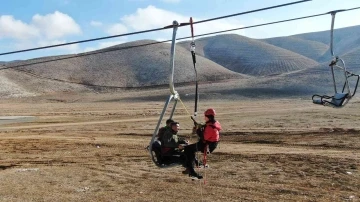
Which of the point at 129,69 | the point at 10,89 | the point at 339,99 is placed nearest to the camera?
the point at 339,99

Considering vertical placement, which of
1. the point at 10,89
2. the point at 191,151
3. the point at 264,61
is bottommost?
the point at 191,151

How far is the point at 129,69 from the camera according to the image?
467 ft

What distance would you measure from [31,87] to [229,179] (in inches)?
4106

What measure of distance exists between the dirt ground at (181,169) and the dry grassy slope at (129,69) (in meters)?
93.0

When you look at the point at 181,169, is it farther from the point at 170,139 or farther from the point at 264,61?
the point at 264,61

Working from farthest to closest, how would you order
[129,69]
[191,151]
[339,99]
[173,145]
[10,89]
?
[129,69]
[10,89]
[339,99]
[191,151]
[173,145]

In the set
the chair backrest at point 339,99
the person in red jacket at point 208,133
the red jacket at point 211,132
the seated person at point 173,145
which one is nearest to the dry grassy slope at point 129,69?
the chair backrest at point 339,99

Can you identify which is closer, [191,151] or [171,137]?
[171,137]

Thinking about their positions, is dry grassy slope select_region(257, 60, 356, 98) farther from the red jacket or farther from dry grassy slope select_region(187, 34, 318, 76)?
the red jacket

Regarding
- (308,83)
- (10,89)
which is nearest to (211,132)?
(308,83)

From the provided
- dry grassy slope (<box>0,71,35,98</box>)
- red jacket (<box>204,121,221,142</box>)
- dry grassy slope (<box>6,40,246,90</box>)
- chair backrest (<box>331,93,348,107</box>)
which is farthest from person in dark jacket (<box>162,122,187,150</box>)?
dry grassy slope (<box>6,40,246,90</box>)

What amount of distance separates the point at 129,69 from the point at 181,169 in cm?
12335

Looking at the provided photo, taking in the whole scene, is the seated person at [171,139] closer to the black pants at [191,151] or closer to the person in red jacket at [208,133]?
the black pants at [191,151]

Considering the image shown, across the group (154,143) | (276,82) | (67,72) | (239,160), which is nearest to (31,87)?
(67,72)
